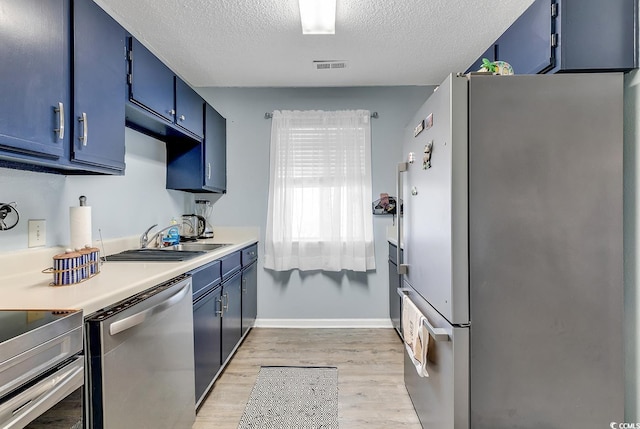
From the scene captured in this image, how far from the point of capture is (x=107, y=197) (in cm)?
208

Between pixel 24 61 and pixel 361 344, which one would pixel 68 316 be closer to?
pixel 24 61

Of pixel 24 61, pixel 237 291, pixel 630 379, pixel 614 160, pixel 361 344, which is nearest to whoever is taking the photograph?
pixel 24 61

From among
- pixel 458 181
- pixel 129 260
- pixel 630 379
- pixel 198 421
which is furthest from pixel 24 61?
pixel 630 379

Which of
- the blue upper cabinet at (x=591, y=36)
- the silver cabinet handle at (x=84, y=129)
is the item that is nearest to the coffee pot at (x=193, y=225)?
the silver cabinet handle at (x=84, y=129)

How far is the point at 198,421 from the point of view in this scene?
1840 mm

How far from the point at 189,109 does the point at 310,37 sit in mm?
1042

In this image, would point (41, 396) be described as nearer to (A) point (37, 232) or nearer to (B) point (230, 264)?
(A) point (37, 232)

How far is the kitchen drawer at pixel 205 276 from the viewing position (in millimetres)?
1812

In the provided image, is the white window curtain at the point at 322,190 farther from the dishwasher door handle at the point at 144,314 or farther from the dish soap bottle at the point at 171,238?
the dishwasher door handle at the point at 144,314

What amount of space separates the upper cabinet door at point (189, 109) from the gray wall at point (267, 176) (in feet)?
2.14

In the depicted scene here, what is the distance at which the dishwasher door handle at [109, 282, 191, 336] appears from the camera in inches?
43.1

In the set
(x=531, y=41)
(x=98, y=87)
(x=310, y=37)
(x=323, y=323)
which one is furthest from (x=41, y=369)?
(x=323, y=323)

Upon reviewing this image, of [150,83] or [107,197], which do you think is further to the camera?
[107,197]

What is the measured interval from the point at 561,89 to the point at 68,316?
6.04 feet
